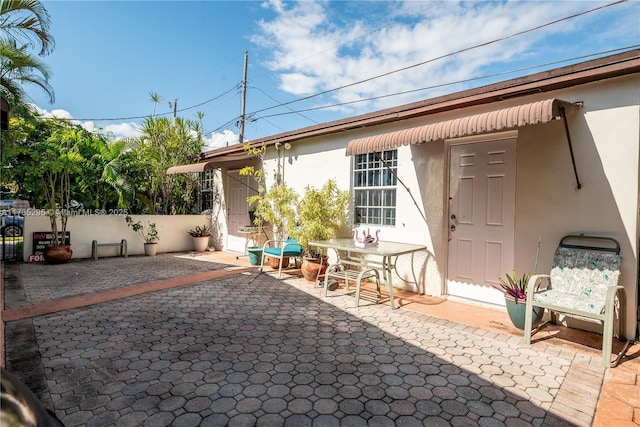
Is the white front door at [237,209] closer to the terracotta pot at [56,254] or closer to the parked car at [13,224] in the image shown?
the terracotta pot at [56,254]

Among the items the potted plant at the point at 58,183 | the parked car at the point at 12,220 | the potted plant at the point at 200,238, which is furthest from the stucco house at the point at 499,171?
the parked car at the point at 12,220

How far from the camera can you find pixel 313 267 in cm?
698

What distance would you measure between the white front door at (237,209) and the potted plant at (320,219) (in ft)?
12.0

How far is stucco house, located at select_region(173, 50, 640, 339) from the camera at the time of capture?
3.97 m

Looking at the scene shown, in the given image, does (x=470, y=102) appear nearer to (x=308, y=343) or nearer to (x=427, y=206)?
(x=427, y=206)

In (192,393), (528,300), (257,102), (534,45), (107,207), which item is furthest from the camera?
(257,102)

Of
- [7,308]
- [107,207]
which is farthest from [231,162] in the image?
[7,308]

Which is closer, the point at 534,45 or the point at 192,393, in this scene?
the point at 192,393

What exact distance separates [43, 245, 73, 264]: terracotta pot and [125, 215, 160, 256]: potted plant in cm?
179

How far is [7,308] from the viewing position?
5.04 meters

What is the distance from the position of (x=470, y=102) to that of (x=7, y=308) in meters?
7.81

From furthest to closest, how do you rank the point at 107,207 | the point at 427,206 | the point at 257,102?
the point at 257,102 < the point at 107,207 < the point at 427,206

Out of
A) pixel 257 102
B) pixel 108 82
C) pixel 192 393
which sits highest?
pixel 257 102

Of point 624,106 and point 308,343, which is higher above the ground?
point 624,106
